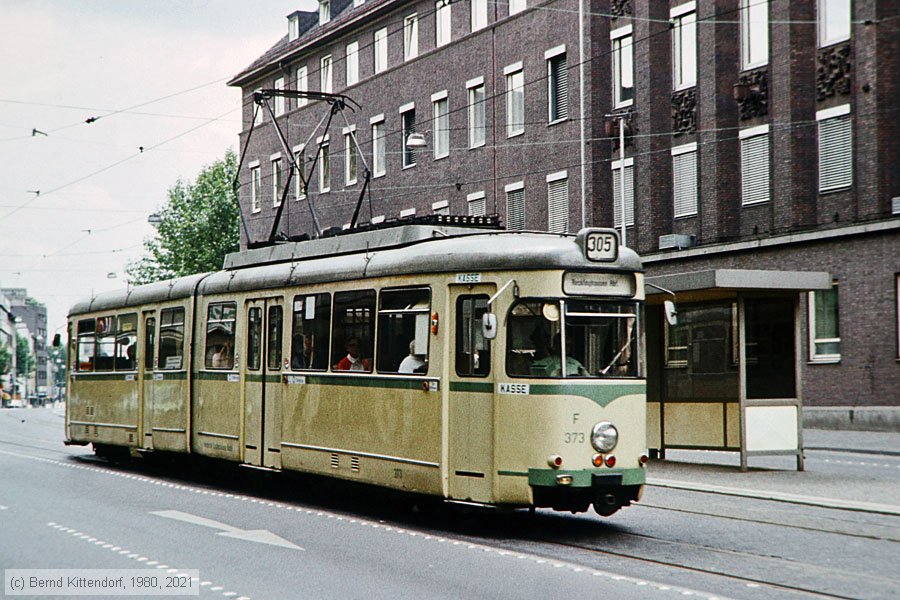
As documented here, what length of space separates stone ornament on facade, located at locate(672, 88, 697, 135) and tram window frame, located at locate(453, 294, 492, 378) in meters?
23.2

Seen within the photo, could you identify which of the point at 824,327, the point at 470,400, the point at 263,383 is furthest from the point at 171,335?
the point at 824,327

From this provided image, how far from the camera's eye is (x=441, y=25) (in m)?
45.9

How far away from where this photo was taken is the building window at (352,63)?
170 ft

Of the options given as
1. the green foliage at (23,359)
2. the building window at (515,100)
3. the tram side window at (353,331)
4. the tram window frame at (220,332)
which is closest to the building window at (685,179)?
the building window at (515,100)

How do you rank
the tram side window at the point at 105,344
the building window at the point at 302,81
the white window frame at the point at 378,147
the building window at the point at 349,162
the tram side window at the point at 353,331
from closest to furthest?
the tram side window at the point at 353,331
the tram side window at the point at 105,344
the white window frame at the point at 378,147
the building window at the point at 349,162
the building window at the point at 302,81

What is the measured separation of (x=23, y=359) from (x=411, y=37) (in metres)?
132

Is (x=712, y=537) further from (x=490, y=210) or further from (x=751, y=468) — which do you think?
(x=490, y=210)

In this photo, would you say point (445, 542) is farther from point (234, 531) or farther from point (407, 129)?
point (407, 129)

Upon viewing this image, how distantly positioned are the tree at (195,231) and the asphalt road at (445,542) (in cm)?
5800

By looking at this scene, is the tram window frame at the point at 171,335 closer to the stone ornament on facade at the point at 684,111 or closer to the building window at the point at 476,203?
the stone ornament on facade at the point at 684,111

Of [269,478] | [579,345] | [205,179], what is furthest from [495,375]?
[205,179]

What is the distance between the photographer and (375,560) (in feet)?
36.1

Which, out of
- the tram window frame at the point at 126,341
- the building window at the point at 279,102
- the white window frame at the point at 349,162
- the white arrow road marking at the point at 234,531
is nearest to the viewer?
the white arrow road marking at the point at 234,531

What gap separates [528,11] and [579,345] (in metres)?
29.5
